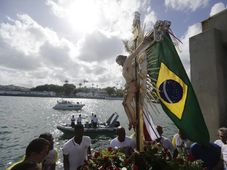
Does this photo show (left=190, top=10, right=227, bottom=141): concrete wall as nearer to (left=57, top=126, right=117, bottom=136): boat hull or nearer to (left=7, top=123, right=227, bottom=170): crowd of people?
(left=7, top=123, right=227, bottom=170): crowd of people

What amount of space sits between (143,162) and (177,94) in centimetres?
106

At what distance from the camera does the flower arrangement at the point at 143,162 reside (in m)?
2.86

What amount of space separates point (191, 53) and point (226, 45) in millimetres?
866

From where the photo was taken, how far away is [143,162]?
2875mm

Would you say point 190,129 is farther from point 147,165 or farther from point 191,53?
point 191,53

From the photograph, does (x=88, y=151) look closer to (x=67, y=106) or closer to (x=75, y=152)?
(x=75, y=152)

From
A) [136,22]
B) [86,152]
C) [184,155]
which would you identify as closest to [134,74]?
[136,22]

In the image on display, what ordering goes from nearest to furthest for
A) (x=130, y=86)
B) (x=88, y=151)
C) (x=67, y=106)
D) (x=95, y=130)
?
(x=130, y=86), (x=88, y=151), (x=95, y=130), (x=67, y=106)

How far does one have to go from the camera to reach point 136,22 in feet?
11.4

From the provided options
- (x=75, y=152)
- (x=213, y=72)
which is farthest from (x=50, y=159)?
(x=213, y=72)

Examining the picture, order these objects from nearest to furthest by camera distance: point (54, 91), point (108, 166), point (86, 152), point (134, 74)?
point (108, 166) < point (134, 74) < point (86, 152) < point (54, 91)

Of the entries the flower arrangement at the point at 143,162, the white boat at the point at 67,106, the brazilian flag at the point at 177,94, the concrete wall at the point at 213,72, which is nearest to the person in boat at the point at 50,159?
the flower arrangement at the point at 143,162

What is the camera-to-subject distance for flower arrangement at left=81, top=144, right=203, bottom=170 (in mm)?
2859

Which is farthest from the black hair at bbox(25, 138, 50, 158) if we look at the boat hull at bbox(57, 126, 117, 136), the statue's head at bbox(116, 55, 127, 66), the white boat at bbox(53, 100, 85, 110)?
the white boat at bbox(53, 100, 85, 110)
